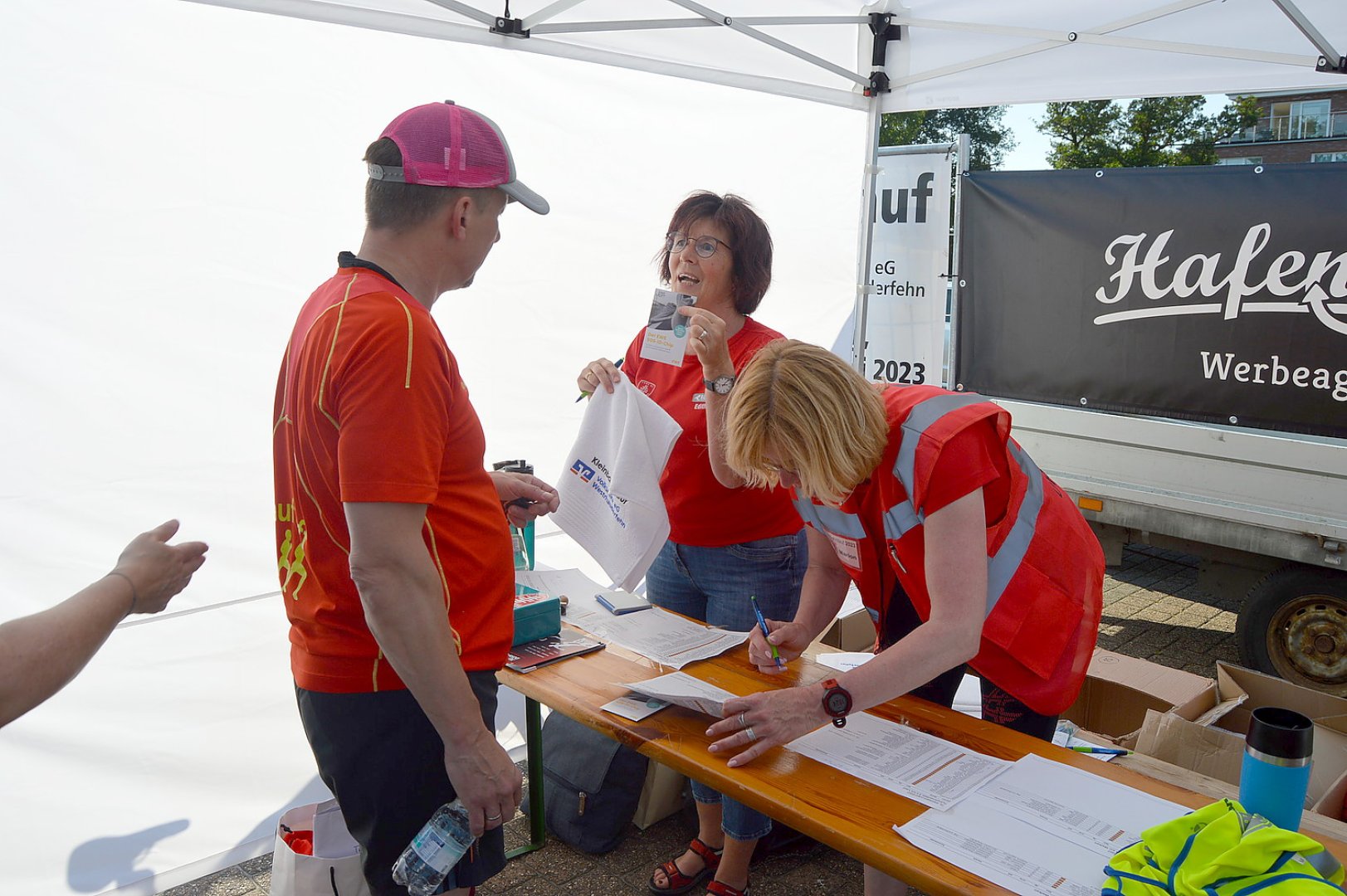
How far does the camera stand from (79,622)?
111 centimetres

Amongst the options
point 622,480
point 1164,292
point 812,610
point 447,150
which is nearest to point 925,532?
point 812,610

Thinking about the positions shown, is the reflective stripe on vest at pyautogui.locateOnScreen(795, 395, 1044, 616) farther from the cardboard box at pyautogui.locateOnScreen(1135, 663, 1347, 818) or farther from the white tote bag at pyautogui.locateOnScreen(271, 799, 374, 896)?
the white tote bag at pyautogui.locateOnScreen(271, 799, 374, 896)

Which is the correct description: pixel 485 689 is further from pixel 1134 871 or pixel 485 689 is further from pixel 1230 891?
pixel 1230 891

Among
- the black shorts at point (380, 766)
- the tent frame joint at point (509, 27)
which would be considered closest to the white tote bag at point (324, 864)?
the black shorts at point (380, 766)

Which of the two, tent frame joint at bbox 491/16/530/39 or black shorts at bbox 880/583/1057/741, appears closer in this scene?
black shorts at bbox 880/583/1057/741

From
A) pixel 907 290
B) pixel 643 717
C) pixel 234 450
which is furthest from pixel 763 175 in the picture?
pixel 643 717

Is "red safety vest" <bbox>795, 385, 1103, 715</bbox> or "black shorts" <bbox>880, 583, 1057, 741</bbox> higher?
"red safety vest" <bbox>795, 385, 1103, 715</bbox>

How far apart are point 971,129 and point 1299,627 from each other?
3038 centimetres

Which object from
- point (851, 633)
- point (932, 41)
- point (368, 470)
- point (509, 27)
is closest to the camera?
point (368, 470)

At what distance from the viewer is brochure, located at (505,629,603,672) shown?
2090 mm

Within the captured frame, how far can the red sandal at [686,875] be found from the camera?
2.64 metres

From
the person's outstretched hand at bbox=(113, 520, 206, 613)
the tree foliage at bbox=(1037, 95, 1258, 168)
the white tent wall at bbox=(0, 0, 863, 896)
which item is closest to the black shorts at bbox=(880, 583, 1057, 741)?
the person's outstretched hand at bbox=(113, 520, 206, 613)

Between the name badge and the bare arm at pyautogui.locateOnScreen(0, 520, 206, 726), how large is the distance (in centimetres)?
118

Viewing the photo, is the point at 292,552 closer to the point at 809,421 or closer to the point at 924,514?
the point at 809,421
